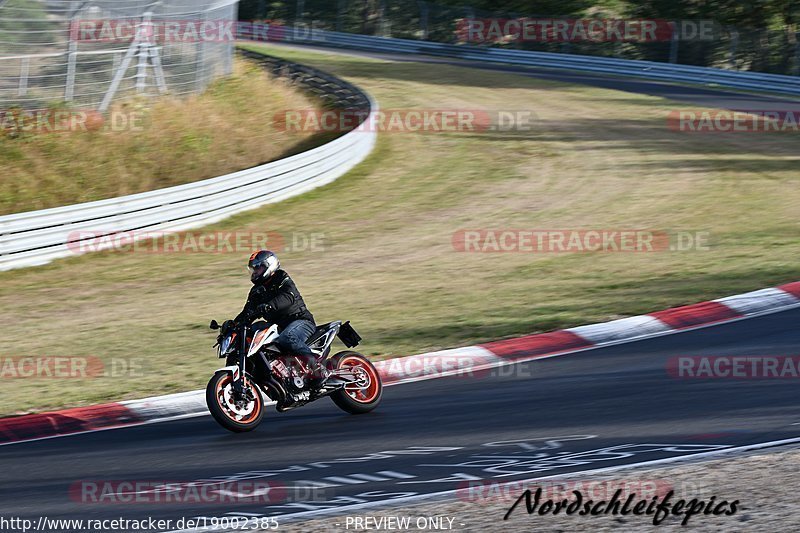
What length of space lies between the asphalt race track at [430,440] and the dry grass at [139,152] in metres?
13.8

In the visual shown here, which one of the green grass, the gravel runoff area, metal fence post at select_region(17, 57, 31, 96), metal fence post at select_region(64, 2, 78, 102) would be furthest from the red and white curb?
metal fence post at select_region(64, 2, 78, 102)

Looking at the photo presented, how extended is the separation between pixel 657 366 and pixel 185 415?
4.31 metres

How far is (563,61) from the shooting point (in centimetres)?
4191

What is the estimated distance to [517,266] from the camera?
636 inches

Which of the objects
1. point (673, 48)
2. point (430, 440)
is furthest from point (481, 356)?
point (673, 48)

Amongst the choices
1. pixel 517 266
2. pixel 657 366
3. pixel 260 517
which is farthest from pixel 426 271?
pixel 260 517

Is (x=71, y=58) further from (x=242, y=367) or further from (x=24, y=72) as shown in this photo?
(x=242, y=367)

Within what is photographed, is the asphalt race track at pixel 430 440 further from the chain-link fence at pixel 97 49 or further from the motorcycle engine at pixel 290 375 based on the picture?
the chain-link fence at pixel 97 49

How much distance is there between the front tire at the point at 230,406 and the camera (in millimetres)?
8688

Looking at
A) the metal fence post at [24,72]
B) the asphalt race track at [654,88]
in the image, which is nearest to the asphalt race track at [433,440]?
the metal fence post at [24,72]

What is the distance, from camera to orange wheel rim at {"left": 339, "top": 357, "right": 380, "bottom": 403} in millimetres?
9359

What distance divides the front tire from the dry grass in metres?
13.9

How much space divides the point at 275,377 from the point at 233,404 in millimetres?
412

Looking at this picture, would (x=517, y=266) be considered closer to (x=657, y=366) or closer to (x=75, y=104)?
(x=657, y=366)
